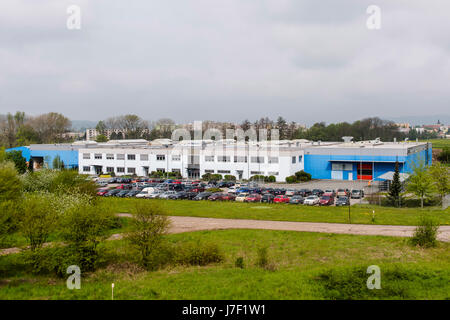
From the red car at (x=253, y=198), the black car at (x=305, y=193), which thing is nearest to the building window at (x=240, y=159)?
the black car at (x=305, y=193)

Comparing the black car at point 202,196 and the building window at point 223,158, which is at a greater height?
the building window at point 223,158

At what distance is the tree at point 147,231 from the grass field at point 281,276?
2.46 feet

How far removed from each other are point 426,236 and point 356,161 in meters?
30.6

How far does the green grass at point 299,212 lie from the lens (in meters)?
25.6

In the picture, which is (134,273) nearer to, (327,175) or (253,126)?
(327,175)

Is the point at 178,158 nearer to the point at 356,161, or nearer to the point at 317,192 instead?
the point at 317,192

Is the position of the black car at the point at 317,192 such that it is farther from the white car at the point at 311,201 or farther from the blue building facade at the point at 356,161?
the blue building facade at the point at 356,161

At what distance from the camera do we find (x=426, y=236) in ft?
61.7

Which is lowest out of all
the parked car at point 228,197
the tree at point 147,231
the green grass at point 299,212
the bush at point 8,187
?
the green grass at point 299,212

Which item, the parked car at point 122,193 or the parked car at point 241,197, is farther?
the parked car at point 122,193

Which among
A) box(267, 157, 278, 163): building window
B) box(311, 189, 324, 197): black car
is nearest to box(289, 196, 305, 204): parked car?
box(311, 189, 324, 197): black car

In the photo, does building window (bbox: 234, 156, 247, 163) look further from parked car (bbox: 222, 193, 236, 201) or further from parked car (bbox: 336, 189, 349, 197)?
parked car (bbox: 336, 189, 349, 197)

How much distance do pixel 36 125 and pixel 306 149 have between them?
71220 millimetres
